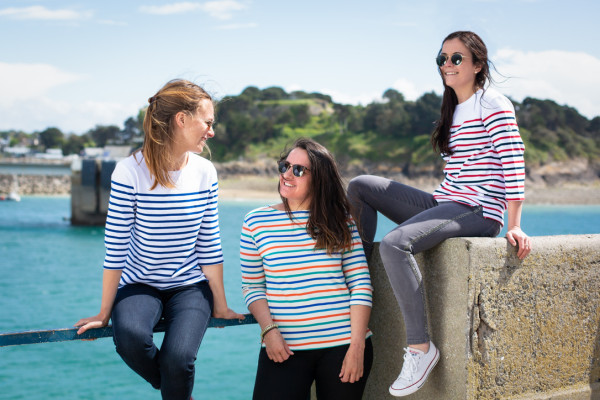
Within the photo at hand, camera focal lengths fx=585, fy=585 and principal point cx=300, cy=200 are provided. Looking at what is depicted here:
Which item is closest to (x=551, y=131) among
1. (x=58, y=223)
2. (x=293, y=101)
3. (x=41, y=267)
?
(x=293, y=101)

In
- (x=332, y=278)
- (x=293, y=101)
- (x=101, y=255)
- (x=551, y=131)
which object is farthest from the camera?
(x=293, y=101)

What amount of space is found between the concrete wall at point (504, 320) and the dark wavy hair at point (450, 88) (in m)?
0.67

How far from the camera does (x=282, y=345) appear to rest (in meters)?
2.46

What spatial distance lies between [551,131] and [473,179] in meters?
86.2

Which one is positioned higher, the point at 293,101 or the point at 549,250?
the point at 293,101

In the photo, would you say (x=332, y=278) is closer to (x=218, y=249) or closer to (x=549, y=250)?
(x=218, y=249)

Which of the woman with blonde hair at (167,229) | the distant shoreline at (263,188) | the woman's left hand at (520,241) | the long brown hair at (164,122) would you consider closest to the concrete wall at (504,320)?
the woman's left hand at (520,241)

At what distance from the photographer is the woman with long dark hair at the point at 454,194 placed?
2471 mm

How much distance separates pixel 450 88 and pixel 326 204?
95 cm

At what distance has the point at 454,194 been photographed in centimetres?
277

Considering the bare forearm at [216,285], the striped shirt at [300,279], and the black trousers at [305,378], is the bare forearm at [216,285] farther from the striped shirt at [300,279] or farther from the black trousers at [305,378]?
the black trousers at [305,378]

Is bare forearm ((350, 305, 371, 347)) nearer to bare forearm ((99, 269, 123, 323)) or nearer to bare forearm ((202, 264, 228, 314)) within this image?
bare forearm ((202, 264, 228, 314))

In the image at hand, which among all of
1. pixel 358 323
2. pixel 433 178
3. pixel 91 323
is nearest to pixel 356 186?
pixel 358 323

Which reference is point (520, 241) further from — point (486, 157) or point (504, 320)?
point (486, 157)
